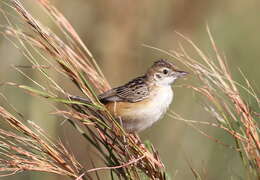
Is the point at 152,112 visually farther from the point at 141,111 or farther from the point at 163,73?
the point at 163,73

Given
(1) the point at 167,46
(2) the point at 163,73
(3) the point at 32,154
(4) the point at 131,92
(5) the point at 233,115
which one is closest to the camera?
(3) the point at 32,154

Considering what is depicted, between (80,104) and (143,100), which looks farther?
(143,100)

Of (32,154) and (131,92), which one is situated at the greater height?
(32,154)

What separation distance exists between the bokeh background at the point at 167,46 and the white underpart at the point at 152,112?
0.91 m

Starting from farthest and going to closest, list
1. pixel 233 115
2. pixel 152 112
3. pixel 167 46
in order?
pixel 167 46, pixel 152 112, pixel 233 115

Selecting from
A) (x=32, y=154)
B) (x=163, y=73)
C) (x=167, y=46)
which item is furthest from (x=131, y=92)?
(x=167, y=46)

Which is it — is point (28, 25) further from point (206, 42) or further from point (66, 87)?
point (66, 87)

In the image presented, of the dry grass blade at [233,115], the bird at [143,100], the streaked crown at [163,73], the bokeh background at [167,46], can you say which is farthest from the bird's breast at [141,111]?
the dry grass blade at [233,115]

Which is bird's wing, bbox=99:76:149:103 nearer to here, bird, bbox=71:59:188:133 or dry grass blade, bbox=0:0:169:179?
bird, bbox=71:59:188:133

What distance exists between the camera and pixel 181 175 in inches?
225

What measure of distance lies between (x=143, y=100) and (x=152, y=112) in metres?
0.17

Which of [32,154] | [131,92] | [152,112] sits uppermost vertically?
[32,154]

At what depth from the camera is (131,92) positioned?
4562mm

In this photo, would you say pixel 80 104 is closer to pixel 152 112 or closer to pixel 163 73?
pixel 152 112
